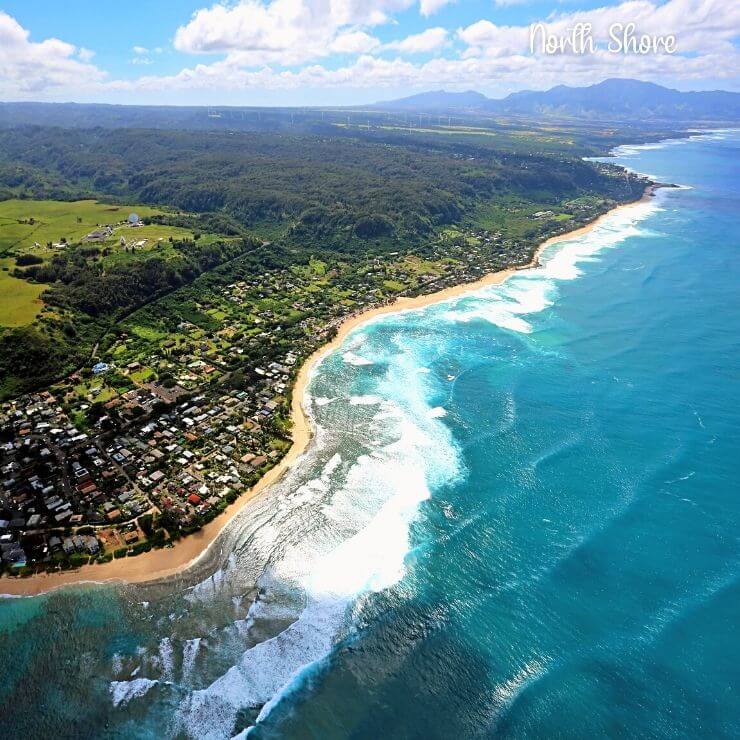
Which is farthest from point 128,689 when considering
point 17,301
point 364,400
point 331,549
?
point 17,301

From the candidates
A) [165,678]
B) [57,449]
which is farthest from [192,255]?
[165,678]

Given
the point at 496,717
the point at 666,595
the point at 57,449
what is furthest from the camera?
the point at 57,449

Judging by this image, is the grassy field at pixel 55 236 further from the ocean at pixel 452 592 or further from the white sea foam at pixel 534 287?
the white sea foam at pixel 534 287

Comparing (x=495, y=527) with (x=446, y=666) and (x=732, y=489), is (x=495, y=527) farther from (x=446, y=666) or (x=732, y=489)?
(x=732, y=489)

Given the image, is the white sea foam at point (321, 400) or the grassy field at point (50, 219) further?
the grassy field at point (50, 219)

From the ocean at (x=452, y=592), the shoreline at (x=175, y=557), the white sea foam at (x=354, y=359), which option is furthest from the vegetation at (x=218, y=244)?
the ocean at (x=452, y=592)

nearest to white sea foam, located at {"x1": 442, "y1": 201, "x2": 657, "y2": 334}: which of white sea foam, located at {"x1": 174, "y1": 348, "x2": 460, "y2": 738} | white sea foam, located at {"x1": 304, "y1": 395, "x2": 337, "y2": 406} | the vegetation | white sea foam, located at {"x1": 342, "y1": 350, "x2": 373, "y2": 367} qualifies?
the vegetation

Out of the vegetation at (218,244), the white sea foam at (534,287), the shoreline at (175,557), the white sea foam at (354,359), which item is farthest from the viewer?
the white sea foam at (534,287)

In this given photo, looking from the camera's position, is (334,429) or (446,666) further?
(334,429)
